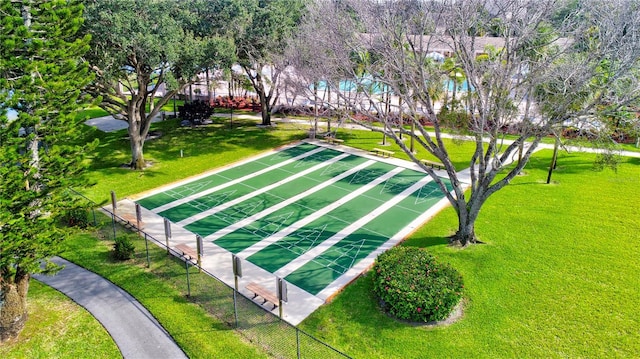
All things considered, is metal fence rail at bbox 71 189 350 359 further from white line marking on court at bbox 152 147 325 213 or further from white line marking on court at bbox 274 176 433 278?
white line marking on court at bbox 152 147 325 213

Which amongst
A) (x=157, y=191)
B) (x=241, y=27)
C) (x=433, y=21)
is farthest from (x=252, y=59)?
(x=433, y=21)

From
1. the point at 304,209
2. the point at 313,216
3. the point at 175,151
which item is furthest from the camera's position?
the point at 175,151

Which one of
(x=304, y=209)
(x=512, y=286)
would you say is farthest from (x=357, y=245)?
(x=512, y=286)

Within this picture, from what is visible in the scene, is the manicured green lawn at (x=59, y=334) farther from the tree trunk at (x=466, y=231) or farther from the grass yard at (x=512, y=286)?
the tree trunk at (x=466, y=231)

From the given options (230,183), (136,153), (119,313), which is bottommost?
(119,313)

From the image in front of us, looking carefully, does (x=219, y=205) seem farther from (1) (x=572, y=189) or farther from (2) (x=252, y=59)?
(1) (x=572, y=189)

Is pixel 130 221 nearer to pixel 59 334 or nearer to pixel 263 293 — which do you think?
pixel 59 334

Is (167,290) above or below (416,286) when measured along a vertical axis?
below
